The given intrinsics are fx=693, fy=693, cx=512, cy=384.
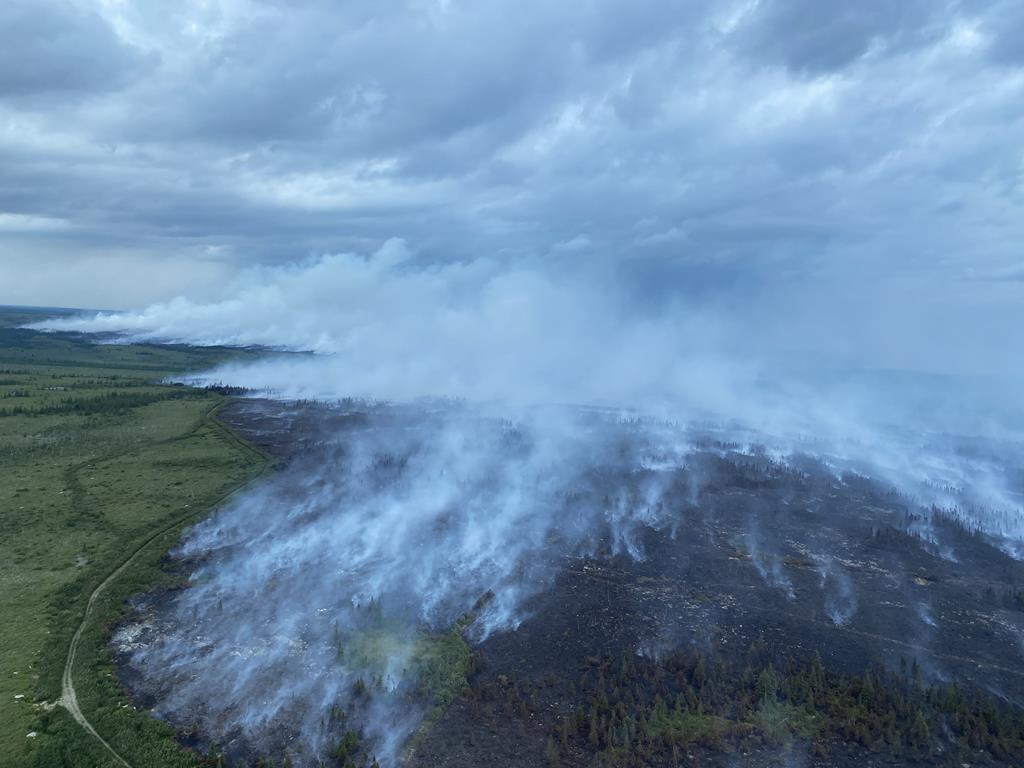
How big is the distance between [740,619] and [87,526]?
48.1m

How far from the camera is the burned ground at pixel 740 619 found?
101ft

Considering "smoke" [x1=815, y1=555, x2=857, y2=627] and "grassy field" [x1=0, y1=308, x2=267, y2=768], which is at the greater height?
"grassy field" [x1=0, y1=308, x2=267, y2=768]

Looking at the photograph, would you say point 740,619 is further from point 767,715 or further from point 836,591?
point 767,715

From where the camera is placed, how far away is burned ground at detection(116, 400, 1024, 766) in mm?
30734

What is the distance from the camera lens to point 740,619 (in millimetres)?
42219

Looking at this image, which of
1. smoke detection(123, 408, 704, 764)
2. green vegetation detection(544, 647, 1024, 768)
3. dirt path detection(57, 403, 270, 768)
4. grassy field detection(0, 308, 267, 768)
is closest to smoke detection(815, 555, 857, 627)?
green vegetation detection(544, 647, 1024, 768)

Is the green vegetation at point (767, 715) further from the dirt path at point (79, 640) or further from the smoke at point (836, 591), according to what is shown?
the dirt path at point (79, 640)

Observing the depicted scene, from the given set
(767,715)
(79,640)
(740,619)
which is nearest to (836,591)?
(740,619)

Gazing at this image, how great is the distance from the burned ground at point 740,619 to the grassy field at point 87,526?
7.41ft

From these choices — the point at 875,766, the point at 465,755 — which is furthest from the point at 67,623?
the point at 875,766

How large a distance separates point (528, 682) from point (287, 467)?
162ft

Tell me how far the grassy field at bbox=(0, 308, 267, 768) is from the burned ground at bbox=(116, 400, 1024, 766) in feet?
7.41

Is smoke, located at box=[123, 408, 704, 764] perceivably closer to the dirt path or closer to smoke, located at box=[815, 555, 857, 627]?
the dirt path

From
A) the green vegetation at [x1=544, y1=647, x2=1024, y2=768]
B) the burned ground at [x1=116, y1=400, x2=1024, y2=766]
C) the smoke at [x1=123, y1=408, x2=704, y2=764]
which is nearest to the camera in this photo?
the green vegetation at [x1=544, y1=647, x2=1024, y2=768]
